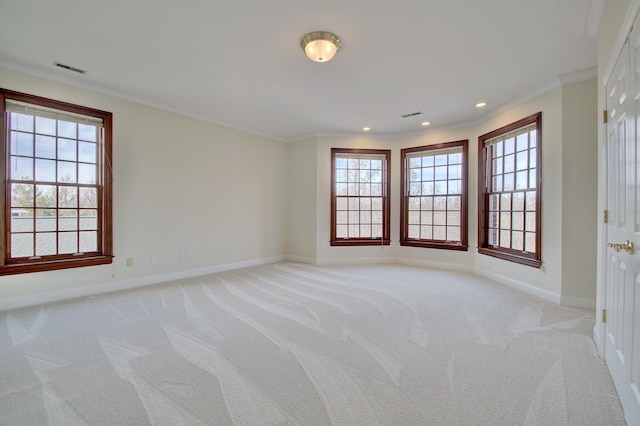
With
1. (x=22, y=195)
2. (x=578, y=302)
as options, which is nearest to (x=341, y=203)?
(x=578, y=302)

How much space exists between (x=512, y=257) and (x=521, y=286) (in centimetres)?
41

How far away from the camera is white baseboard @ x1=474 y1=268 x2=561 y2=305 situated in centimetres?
360

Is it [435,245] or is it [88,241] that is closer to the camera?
[88,241]

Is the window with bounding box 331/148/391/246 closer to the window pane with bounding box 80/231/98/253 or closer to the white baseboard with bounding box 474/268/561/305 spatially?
the white baseboard with bounding box 474/268/561/305

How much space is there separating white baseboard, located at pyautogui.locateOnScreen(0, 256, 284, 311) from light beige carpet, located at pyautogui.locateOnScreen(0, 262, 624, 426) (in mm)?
197

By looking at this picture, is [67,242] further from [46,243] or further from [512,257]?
[512,257]

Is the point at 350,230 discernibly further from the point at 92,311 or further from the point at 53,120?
the point at 53,120

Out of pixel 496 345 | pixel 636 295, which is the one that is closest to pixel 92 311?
pixel 496 345

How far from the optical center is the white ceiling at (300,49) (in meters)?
2.32

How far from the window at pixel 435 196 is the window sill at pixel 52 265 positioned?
506 cm

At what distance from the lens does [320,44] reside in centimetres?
266

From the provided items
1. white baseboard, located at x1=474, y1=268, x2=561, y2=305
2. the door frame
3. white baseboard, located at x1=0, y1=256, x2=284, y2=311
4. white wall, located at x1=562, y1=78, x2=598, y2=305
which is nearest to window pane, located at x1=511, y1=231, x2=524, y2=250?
white baseboard, located at x1=474, y1=268, x2=561, y2=305

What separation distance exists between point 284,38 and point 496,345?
3309 mm

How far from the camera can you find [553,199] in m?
3.62
